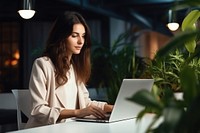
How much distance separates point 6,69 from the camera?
8641mm

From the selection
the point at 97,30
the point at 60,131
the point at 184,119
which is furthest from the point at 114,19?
the point at 184,119

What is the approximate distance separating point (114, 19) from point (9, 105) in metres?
6.19

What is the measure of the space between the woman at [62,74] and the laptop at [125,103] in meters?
0.28

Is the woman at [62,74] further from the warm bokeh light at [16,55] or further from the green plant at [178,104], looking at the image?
the warm bokeh light at [16,55]

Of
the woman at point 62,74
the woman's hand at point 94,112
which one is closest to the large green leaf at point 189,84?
the woman's hand at point 94,112

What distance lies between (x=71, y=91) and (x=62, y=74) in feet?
0.44

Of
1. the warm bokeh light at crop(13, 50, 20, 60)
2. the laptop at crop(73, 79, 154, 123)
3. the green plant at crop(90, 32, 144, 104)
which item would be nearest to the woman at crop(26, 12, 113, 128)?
the laptop at crop(73, 79, 154, 123)

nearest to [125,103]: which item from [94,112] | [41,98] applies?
[94,112]

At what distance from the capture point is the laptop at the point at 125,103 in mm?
1850

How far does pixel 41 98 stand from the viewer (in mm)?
2256

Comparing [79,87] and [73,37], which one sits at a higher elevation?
[73,37]

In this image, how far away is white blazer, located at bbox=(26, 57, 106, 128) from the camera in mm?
2189

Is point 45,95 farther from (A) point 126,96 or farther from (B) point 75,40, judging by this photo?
(A) point 126,96

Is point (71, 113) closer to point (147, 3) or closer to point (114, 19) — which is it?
point (147, 3)
